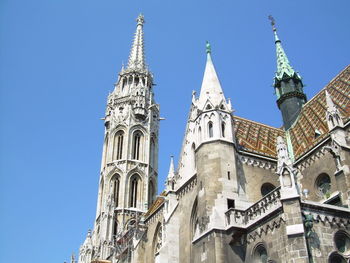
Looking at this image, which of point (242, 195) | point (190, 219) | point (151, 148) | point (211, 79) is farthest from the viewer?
point (151, 148)

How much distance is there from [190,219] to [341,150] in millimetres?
7950

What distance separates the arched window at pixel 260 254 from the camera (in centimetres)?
1608

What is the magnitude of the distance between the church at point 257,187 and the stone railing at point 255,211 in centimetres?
4

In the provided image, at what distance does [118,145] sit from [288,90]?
20146 mm

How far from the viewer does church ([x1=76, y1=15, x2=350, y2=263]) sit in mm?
15156

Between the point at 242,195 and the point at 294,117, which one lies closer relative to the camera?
the point at 242,195

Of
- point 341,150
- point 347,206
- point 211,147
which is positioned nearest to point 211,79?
point 211,147

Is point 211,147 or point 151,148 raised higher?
point 151,148

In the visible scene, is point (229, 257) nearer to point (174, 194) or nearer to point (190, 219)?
point (190, 219)

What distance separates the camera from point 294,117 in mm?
27734

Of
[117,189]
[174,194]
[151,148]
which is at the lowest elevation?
[174,194]

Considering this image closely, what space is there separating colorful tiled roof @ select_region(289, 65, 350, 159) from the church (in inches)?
3.1

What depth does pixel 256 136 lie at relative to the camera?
24391mm

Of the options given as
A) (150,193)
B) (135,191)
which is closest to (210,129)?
(135,191)
